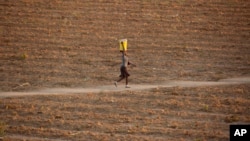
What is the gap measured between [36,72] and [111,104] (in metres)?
6.70

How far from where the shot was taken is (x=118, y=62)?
98.3 ft

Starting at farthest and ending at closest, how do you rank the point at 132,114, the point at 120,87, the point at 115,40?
the point at 115,40 < the point at 120,87 < the point at 132,114

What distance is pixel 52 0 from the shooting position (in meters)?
40.4

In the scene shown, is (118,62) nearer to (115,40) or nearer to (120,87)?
(115,40)

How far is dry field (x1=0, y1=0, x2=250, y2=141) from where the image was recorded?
2045cm

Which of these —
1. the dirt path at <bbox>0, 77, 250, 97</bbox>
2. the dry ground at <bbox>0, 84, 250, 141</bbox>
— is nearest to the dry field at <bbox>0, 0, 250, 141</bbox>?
the dry ground at <bbox>0, 84, 250, 141</bbox>

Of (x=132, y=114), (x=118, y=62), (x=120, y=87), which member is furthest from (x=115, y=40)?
(x=132, y=114)

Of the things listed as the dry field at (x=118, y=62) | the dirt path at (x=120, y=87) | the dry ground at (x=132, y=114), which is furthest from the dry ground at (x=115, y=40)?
the dry ground at (x=132, y=114)

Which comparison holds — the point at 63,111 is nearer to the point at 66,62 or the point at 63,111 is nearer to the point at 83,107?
the point at 83,107

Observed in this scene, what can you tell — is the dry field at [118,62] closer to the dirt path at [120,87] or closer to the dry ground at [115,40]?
the dry ground at [115,40]

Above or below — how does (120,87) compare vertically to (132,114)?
above

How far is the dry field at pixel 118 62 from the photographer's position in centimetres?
2045

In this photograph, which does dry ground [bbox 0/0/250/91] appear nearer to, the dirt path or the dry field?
the dry field

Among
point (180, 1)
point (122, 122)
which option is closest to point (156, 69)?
point (122, 122)
